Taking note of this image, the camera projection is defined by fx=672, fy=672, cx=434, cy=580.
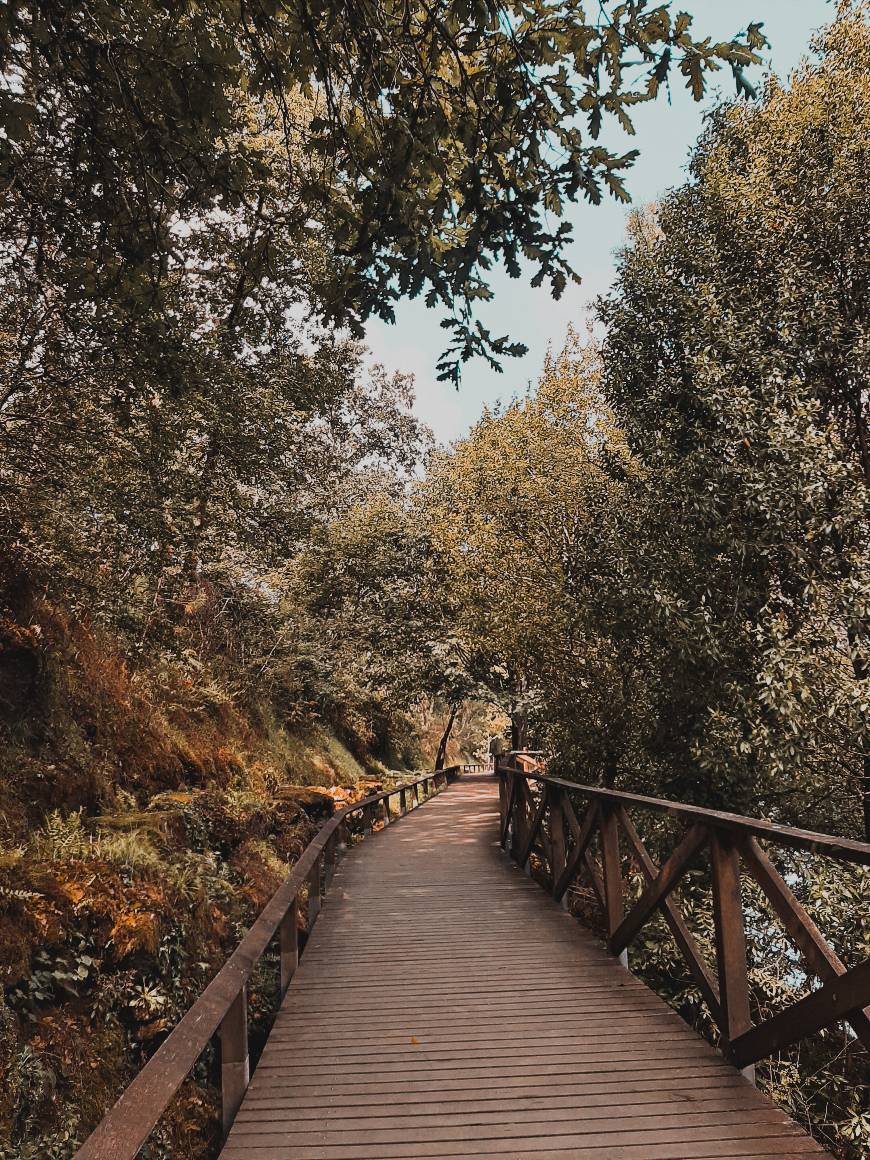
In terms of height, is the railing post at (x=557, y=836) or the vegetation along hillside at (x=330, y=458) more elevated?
the vegetation along hillside at (x=330, y=458)

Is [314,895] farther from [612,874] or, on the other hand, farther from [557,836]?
[612,874]

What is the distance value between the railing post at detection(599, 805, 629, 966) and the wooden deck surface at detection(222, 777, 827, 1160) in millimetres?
306

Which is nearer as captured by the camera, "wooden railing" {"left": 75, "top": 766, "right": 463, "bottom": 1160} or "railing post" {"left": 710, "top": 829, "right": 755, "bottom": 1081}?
"wooden railing" {"left": 75, "top": 766, "right": 463, "bottom": 1160}

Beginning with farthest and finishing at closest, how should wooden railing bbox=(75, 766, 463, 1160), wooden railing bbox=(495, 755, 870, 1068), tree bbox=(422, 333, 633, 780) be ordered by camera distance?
tree bbox=(422, 333, 633, 780) < wooden railing bbox=(495, 755, 870, 1068) < wooden railing bbox=(75, 766, 463, 1160)

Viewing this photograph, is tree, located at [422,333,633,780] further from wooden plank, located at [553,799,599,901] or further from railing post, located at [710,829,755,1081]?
railing post, located at [710,829,755,1081]

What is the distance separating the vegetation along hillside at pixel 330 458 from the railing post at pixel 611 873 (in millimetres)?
1421

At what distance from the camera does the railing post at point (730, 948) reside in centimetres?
316

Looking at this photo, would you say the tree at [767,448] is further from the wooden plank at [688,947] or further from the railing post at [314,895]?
the railing post at [314,895]

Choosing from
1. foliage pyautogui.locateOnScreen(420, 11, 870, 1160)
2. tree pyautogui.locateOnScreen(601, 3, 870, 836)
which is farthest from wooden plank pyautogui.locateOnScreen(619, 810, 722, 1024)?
tree pyautogui.locateOnScreen(601, 3, 870, 836)

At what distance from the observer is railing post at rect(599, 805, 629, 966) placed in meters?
4.83

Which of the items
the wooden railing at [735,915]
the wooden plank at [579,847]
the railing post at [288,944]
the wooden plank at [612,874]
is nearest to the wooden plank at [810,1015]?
the wooden railing at [735,915]

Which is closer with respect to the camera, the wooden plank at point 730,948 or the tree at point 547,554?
the wooden plank at point 730,948

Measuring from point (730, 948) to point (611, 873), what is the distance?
5.43 ft

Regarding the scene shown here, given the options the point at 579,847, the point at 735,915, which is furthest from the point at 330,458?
the point at 735,915
